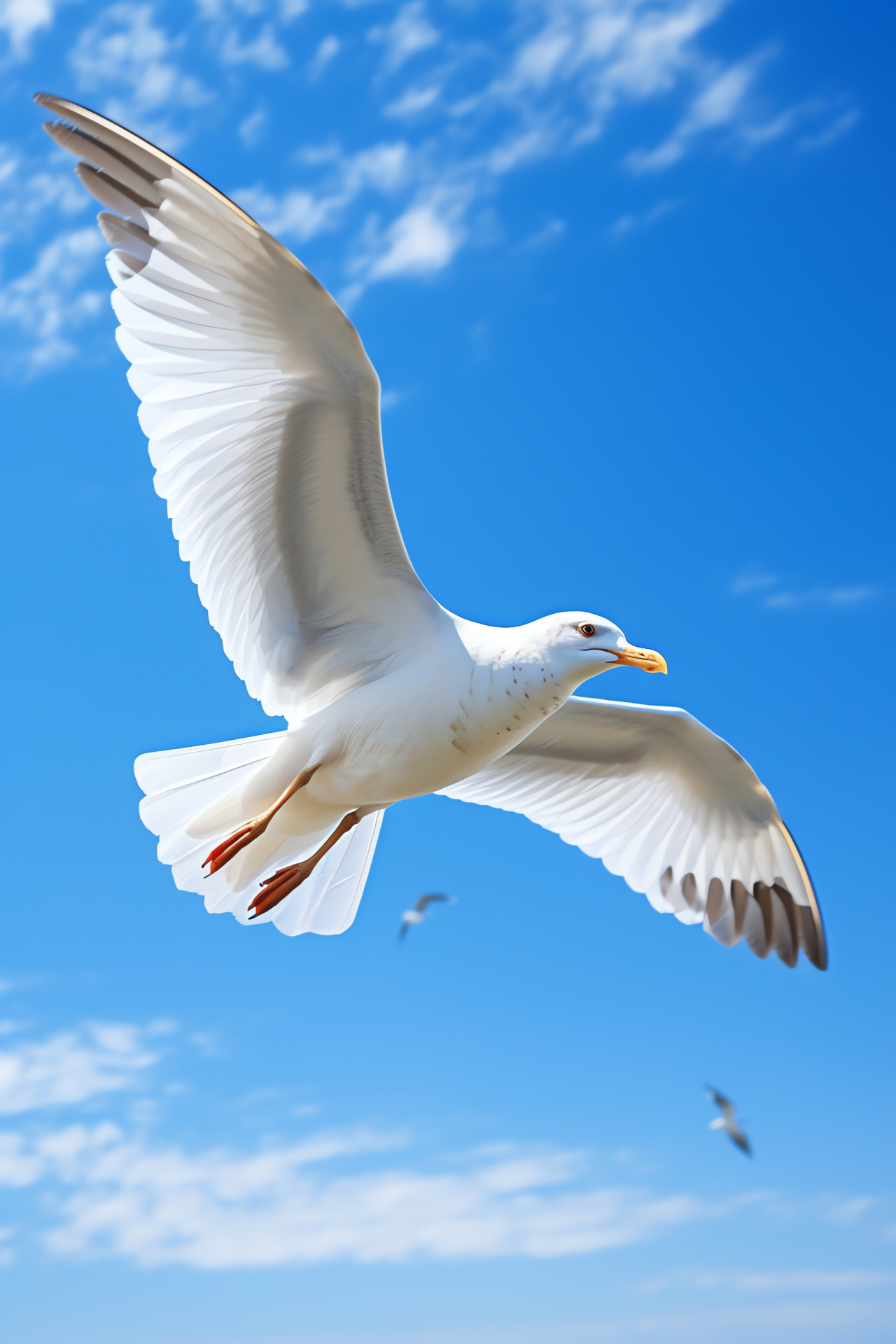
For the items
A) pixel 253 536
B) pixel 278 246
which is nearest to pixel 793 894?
pixel 253 536

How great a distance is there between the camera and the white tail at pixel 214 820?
20.6 feet

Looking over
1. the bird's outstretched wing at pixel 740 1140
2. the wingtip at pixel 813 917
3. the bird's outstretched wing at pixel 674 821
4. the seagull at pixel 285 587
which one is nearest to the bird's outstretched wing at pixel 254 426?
the seagull at pixel 285 587

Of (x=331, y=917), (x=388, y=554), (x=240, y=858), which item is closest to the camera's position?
(x=388, y=554)

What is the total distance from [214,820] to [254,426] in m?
1.94

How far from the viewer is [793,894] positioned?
794 centimetres

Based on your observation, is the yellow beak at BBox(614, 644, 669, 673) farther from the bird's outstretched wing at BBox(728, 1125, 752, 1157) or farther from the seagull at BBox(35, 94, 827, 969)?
the bird's outstretched wing at BBox(728, 1125, 752, 1157)

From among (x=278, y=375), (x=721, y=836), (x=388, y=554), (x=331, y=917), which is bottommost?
(x=331, y=917)

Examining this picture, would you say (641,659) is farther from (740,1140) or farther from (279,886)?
(740,1140)

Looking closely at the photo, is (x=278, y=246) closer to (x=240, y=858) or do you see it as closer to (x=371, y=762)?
(x=371, y=762)

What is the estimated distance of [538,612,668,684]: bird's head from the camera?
5590 mm

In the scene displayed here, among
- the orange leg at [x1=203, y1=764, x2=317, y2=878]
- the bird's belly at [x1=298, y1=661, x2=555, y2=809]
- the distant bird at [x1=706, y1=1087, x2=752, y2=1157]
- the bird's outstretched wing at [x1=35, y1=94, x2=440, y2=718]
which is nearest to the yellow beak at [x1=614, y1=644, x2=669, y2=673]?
the bird's belly at [x1=298, y1=661, x2=555, y2=809]

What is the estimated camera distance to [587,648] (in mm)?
5613

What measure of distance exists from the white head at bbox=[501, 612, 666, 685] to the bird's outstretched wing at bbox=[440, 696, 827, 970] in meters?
2.11

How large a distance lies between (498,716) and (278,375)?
181 centimetres
